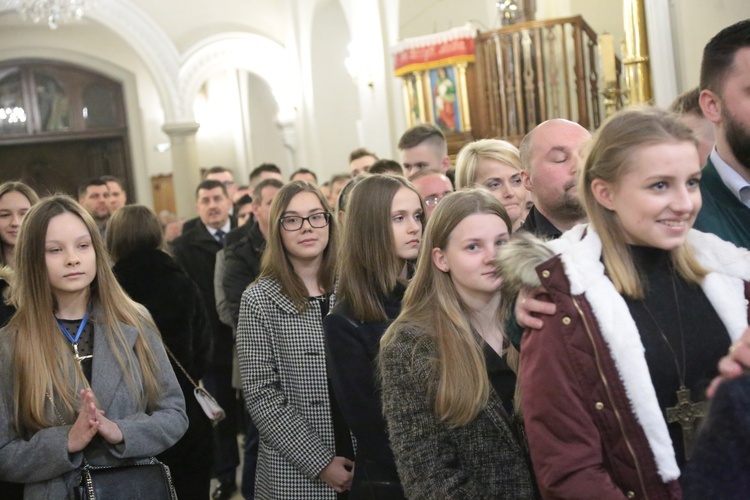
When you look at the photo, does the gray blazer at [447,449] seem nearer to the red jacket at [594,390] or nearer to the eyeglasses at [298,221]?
the red jacket at [594,390]

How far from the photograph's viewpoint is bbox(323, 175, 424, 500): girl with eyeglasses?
2949 millimetres

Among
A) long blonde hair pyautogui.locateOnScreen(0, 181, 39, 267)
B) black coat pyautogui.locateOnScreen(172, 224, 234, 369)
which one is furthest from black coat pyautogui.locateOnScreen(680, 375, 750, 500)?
black coat pyautogui.locateOnScreen(172, 224, 234, 369)

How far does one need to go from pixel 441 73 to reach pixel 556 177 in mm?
7028

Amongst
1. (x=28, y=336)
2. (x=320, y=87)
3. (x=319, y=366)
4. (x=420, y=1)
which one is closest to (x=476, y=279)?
(x=319, y=366)

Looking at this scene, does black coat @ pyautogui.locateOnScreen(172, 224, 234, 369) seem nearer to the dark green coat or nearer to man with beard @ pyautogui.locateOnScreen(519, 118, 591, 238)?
man with beard @ pyautogui.locateOnScreen(519, 118, 591, 238)

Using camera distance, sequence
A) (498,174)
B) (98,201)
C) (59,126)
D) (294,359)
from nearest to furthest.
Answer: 1. (294,359)
2. (498,174)
3. (98,201)
4. (59,126)

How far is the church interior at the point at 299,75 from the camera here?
31.1 feet

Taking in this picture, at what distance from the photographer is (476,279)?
259cm

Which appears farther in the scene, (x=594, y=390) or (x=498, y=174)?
(x=498, y=174)

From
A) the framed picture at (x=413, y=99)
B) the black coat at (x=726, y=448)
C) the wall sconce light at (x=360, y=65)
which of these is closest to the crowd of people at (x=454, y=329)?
the black coat at (x=726, y=448)

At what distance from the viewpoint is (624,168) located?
1922 millimetres

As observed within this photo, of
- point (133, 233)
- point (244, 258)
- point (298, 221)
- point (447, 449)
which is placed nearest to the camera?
point (447, 449)

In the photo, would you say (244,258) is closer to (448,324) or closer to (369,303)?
(369,303)

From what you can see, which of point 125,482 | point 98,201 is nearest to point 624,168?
point 125,482
